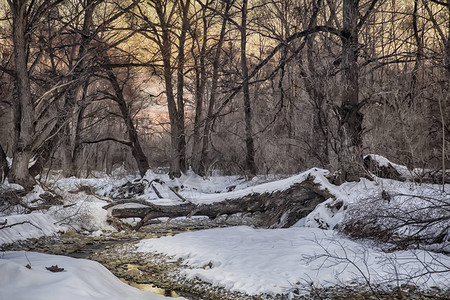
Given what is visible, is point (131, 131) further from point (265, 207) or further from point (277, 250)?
point (277, 250)

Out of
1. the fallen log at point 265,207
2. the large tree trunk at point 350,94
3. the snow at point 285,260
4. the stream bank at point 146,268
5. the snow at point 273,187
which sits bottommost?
the stream bank at point 146,268

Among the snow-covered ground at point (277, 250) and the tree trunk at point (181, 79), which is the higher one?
the tree trunk at point (181, 79)

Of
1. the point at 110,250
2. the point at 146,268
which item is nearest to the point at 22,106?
the point at 110,250

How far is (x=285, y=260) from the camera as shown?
6602 mm

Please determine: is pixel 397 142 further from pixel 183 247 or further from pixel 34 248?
pixel 34 248

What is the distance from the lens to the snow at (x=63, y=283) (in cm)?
377

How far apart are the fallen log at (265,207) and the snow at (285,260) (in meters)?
1.63

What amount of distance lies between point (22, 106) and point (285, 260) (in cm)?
986

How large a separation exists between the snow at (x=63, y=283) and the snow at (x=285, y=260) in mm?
1954

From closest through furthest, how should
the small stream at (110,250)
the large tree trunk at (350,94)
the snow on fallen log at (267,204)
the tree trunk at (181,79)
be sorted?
1. the small stream at (110,250)
2. the snow on fallen log at (267,204)
3. the large tree trunk at (350,94)
4. the tree trunk at (181,79)

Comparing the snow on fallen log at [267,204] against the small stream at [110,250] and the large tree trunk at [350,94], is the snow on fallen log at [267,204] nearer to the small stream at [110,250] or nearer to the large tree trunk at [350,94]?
the small stream at [110,250]

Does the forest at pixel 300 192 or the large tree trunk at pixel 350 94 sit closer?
the forest at pixel 300 192

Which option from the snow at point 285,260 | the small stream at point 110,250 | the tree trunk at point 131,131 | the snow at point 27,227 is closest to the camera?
the snow at point 285,260

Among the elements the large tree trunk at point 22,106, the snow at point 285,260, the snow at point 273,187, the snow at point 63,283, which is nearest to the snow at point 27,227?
the large tree trunk at point 22,106
